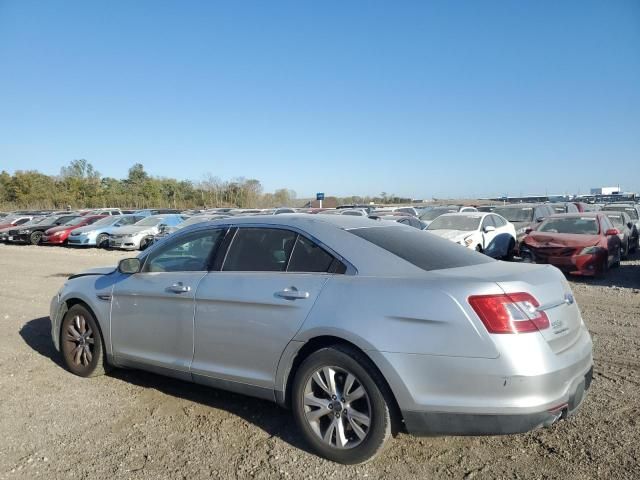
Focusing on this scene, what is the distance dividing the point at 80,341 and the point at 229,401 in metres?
1.78

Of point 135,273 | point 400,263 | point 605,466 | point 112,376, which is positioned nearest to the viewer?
point 605,466

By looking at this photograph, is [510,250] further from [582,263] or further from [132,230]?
[132,230]

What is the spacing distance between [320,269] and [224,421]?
152 cm

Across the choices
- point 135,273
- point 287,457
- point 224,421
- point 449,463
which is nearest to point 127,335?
point 135,273

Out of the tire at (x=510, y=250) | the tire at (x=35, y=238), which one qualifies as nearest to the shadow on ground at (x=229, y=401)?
the tire at (x=510, y=250)

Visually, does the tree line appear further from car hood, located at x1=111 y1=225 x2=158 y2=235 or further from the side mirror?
the side mirror

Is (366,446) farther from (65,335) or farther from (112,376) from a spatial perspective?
(65,335)

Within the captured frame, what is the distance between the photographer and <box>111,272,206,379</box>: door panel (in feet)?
13.6

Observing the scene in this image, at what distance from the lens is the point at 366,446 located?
10.5 ft

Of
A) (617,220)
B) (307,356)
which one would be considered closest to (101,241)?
(617,220)

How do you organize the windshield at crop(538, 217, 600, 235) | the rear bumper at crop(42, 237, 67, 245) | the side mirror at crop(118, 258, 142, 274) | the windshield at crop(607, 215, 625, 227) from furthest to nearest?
the rear bumper at crop(42, 237, 67, 245)
the windshield at crop(607, 215, 625, 227)
the windshield at crop(538, 217, 600, 235)
the side mirror at crop(118, 258, 142, 274)

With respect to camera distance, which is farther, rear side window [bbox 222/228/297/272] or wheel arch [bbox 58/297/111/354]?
wheel arch [bbox 58/297/111/354]

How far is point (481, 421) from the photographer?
2.93 meters

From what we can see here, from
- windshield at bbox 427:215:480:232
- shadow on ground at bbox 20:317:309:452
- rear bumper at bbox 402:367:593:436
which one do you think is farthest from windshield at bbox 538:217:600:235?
shadow on ground at bbox 20:317:309:452
